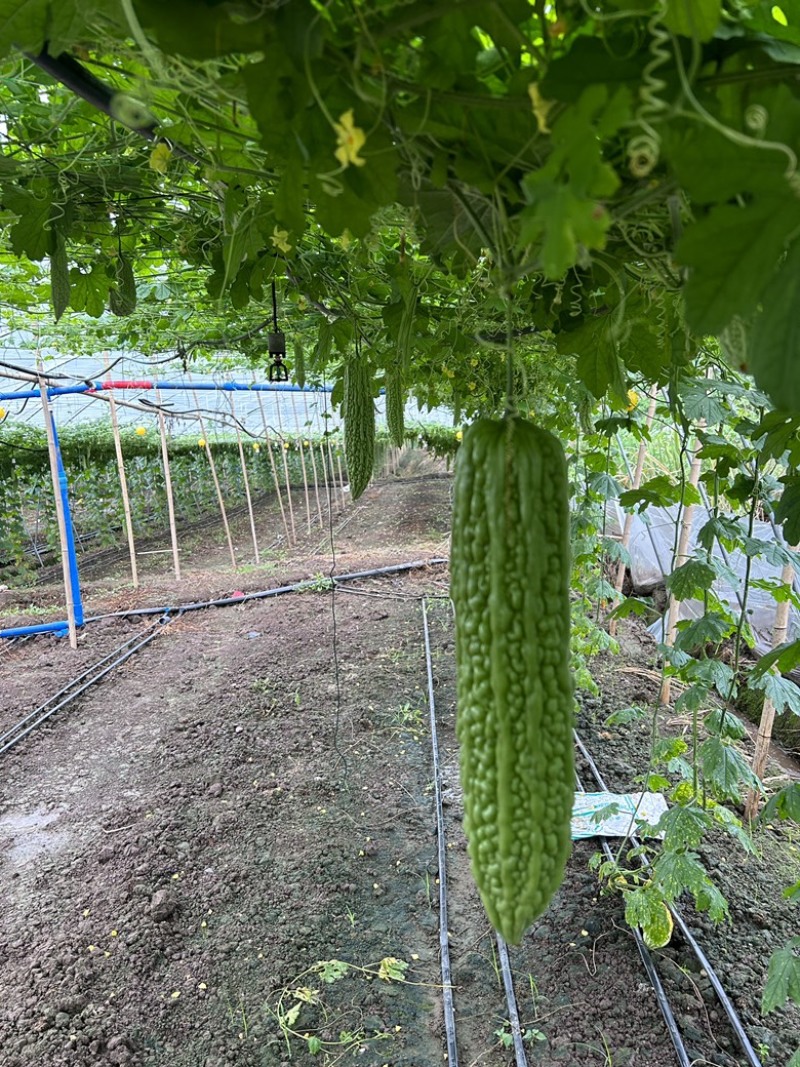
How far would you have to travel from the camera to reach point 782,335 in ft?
1.97

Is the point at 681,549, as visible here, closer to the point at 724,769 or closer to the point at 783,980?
the point at 724,769

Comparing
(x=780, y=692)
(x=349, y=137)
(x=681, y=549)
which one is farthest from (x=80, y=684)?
(x=349, y=137)

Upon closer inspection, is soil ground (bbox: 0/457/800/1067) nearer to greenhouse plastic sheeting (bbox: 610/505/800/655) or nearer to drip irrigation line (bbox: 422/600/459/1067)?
drip irrigation line (bbox: 422/600/459/1067)

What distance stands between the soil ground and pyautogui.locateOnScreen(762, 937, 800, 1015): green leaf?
2.62ft

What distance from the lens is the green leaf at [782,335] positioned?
0.60 m

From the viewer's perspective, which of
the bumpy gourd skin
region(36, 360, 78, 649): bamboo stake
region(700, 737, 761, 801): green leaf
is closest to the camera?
the bumpy gourd skin

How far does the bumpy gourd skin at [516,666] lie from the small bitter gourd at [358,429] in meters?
1.35

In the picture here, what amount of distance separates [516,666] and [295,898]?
323 cm

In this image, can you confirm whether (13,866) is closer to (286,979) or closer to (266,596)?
(286,979)

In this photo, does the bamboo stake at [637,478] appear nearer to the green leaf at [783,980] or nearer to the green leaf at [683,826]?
the green leaf at [683,826]

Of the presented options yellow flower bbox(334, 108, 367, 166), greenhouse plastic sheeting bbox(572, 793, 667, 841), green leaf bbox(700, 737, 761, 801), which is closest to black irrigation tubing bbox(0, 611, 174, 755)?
greenhouse plastic sheeting bbox(572, 793, 667, 841)

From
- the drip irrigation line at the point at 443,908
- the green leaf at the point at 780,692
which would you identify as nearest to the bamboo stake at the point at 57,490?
the drip irrigation line at the point at 443,908

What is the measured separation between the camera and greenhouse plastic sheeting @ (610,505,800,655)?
583 centimetres

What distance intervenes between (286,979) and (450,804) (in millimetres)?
1444
